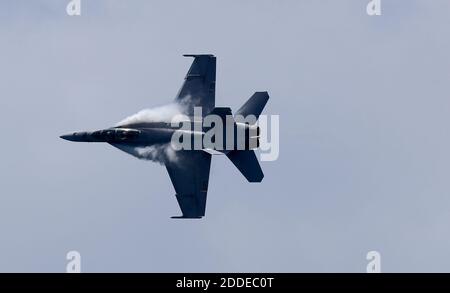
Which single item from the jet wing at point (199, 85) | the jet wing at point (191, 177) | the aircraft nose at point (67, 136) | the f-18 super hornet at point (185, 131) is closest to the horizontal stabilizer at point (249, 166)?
the f-18 super hornet at point (185, 131)

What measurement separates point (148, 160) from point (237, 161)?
18.5ft

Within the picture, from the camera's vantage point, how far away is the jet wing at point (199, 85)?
75625 millimetres

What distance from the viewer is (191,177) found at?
75.4 meters

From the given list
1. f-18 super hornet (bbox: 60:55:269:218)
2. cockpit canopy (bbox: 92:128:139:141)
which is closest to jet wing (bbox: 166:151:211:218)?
f-18 super hornet (bbox: 60:55:269:218)

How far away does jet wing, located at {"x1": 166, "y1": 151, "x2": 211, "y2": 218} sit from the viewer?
75250mm

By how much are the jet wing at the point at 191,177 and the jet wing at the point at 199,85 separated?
3218 mm

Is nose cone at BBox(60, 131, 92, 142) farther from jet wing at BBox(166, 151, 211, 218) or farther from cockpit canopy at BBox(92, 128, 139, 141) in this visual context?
jet wing at BBox(166, 151, 211, 218)

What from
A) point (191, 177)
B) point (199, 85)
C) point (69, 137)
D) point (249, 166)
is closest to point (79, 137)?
point (69, 137)

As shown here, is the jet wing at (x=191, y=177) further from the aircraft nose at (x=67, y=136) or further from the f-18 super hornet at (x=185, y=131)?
the aircraft nose at (x=67, y=136)

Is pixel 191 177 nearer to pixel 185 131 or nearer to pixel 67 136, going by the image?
pixel 185 131

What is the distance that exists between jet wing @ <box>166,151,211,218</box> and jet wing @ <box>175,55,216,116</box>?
127 inches

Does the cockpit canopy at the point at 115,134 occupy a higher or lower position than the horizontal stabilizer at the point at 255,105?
lower
